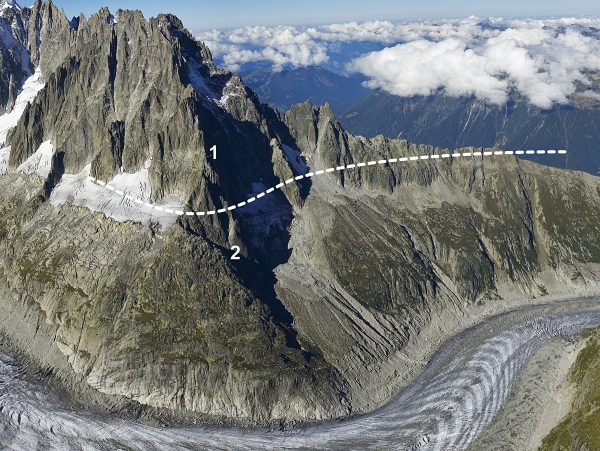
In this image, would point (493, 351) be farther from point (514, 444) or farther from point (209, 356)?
point (209, 356)

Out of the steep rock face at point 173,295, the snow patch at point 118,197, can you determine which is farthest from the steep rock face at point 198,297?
the snow patch at point 118,197

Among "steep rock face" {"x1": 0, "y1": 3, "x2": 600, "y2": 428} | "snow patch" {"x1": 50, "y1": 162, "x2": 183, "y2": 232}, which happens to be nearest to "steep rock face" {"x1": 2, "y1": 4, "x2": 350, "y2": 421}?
"steep rock face" {"x1": 0, "y1": 3, "x2": 600, "y2": 428}

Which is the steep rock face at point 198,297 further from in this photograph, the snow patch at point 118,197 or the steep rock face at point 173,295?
the snow patch at point 118,197

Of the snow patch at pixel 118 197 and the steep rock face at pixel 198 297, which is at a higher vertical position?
the snow patch at pixel 118 197

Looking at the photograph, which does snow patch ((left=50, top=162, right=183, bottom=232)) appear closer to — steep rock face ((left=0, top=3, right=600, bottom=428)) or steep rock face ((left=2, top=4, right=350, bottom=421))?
steep rock face ((left=0, top=3, right=600, bottom=428))

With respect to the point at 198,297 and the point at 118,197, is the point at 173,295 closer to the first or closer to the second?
the point at 198,297

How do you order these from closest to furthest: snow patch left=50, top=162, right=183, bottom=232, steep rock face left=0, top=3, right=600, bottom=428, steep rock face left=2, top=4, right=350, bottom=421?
steep rock face left=2, top=4, right=350, bottom=421 → steep rock face left=0, top=3, right=600, bottom=428 → snow patch left=50, top=162, right=183, bottom=232

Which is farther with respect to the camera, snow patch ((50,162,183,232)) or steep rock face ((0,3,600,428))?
snow patch ((50,162,183,232))

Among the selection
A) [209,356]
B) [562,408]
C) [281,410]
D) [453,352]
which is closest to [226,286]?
[209,356]

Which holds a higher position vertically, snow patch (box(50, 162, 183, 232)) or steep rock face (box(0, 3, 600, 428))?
snow patch (box(50, 162, 183, 232))
